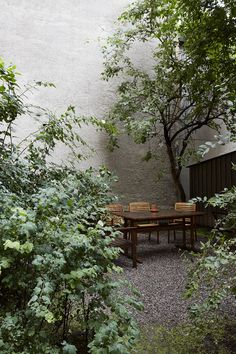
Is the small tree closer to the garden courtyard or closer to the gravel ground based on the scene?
the garden courtyard

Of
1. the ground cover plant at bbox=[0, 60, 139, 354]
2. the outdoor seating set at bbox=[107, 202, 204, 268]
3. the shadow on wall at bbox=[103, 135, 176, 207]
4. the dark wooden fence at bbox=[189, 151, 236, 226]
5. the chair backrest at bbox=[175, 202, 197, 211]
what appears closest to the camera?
the ground cover plant at bbox=[0, 60, 139, 354]

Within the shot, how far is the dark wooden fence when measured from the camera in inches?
257

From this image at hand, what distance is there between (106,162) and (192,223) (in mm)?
2865

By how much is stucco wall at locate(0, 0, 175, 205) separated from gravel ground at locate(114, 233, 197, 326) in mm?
2359

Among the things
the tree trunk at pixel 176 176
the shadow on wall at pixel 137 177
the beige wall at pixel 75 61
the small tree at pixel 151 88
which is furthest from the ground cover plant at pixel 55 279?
the tree trunk at pixel 176 176

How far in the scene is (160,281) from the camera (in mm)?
3928

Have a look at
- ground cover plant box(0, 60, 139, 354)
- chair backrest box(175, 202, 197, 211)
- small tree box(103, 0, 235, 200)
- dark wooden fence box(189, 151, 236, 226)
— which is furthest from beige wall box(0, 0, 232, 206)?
ground cover plant box(0, 60, 139, 354)

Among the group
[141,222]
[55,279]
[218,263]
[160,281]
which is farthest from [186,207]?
[55,279]

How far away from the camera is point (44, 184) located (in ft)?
7.04

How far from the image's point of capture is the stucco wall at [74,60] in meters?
6.97

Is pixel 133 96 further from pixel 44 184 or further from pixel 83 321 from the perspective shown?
pixel 83 321

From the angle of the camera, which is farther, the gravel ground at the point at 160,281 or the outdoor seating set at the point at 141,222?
the outdoor seating set at the point at 141,222

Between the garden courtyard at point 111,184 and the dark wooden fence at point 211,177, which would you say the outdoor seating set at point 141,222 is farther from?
the dark wooden fence at point 211,177

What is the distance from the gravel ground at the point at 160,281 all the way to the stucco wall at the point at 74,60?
2359mm
